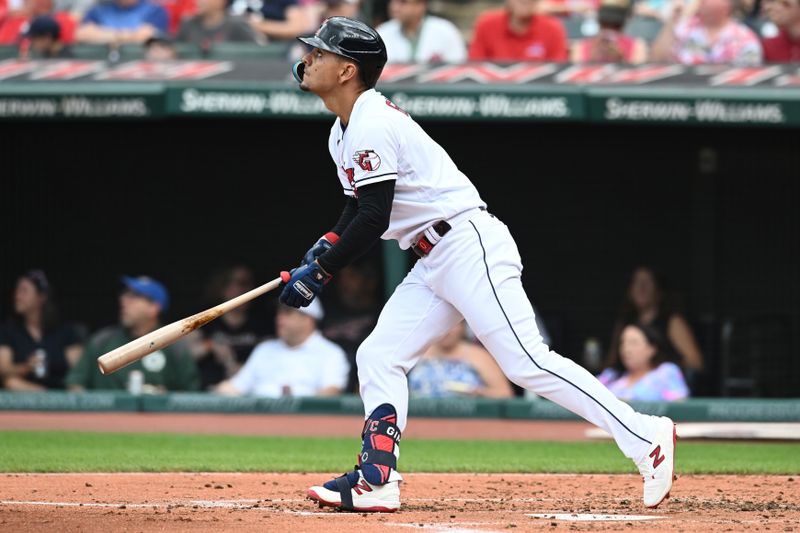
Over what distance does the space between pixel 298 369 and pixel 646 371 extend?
2241mm

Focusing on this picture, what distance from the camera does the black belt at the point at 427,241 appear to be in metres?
4.42

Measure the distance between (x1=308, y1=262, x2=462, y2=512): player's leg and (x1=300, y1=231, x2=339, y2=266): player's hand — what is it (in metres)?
0.29

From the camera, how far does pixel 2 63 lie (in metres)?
9.36

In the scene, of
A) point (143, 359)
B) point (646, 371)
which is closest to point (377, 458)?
point (646, 371)

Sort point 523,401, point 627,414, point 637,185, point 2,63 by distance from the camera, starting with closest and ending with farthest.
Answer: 1. point 627,414
2. point 523,401
3. point 2,63
4. point 637,185

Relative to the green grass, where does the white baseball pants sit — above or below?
above

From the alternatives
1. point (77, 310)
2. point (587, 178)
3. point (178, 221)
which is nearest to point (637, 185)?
point (587, 178)

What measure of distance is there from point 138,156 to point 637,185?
12.2 ft

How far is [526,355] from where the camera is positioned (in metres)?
4.32

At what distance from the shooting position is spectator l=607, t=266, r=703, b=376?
9.22 meters

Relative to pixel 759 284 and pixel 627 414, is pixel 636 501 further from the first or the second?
pixel 759 284

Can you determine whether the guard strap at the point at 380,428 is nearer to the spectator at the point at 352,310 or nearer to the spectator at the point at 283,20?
the spectator at the point at 352,310

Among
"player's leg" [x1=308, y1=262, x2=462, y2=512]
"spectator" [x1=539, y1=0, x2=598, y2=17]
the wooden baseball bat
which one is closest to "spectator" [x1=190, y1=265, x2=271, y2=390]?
"spectator" [x1=539, y1=0, x2=598, y2=17]

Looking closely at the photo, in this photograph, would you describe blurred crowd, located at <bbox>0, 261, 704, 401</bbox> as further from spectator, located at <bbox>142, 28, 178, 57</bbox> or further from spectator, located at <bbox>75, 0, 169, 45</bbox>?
spectator, located at <bbox>75, 0, 169, 45</bbox>
